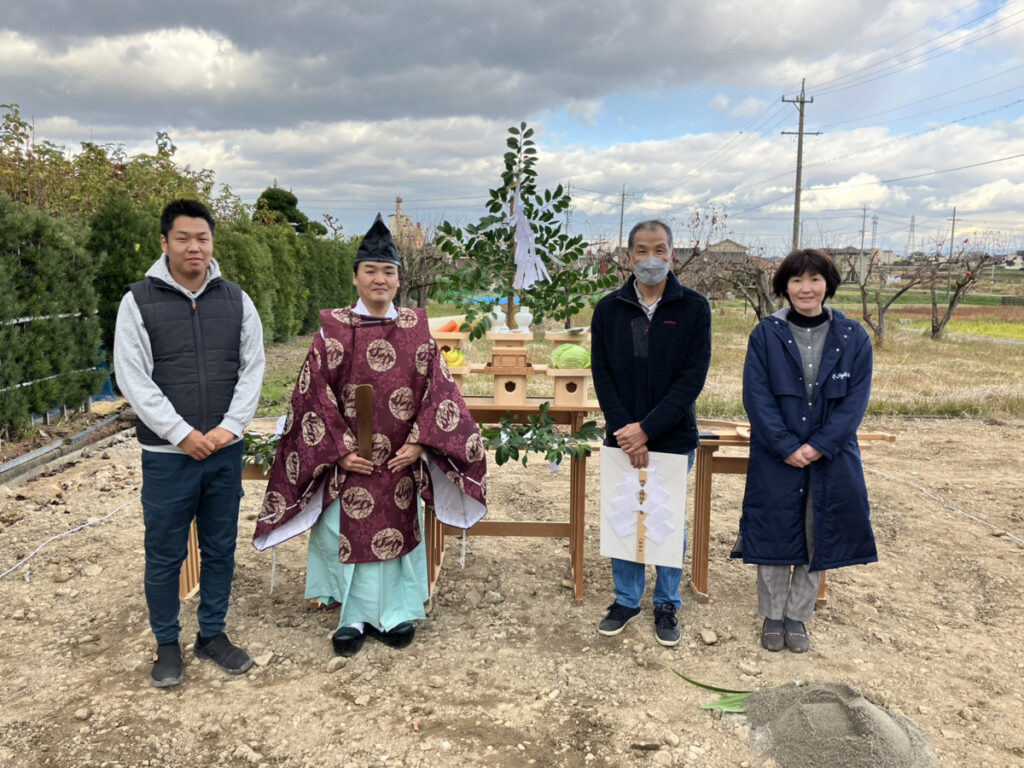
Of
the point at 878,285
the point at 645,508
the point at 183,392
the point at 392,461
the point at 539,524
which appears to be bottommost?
the point at 539,524

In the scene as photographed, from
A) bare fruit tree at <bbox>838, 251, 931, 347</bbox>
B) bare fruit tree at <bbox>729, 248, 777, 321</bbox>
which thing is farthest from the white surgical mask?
bare fruit tree at <bbox>838, 251, 931, 347</bbox>

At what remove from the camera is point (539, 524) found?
3969mm

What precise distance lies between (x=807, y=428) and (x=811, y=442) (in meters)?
0.07

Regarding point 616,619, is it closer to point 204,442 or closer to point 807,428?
point 807,428

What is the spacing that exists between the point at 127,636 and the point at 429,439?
1.64 m

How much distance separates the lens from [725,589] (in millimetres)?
3893

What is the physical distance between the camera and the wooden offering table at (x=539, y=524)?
378 cm

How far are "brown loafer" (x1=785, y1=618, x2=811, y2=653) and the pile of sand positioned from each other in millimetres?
447

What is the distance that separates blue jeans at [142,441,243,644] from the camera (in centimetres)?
276

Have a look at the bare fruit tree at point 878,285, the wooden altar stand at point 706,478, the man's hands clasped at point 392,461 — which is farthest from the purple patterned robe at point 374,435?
the bare fruit tree at point 878,285

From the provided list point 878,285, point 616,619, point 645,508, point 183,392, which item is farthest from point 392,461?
point 878,285

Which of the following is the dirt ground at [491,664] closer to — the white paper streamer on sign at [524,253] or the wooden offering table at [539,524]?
the wooden offering table at [539,524]

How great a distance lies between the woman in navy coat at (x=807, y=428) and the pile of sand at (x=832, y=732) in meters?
0.55

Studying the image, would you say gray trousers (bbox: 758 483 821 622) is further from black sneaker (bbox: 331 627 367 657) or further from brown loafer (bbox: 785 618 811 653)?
black sneaker (bbox: 331 627 367 657)
